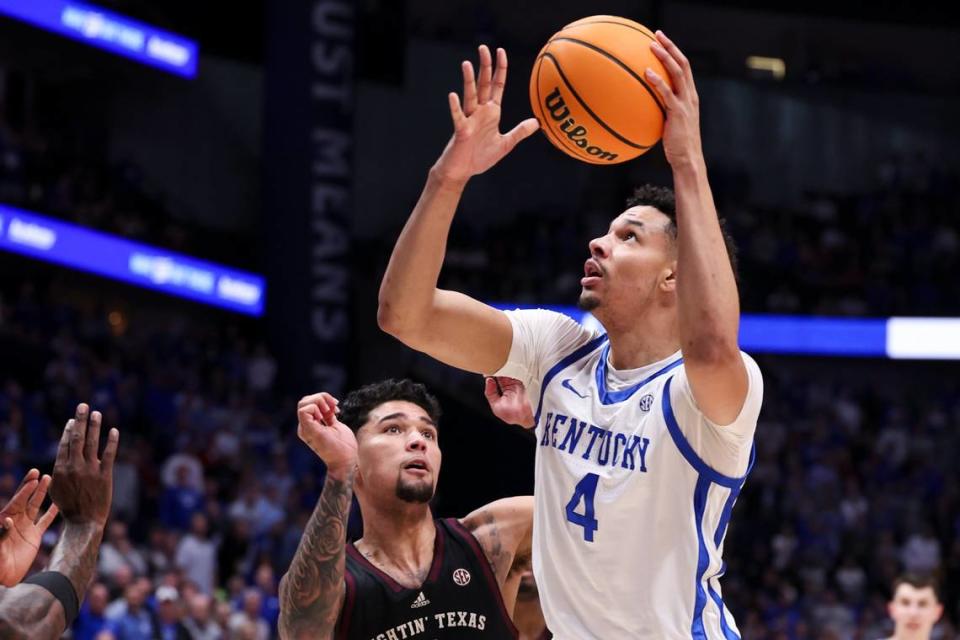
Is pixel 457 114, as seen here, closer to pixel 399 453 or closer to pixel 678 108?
pixel 678 108

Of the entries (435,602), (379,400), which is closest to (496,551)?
(435,602)

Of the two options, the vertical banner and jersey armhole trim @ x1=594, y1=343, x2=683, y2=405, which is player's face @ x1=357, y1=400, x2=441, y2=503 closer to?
jersey armhole trim @ x1=594, y1=343, x2=683, y2=405

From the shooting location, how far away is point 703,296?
11.9 feet

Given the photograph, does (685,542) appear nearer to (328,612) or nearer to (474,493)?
(328,612)

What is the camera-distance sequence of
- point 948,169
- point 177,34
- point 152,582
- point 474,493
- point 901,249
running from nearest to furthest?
point 474,493 → point 152,582 → point 177,34 → point 901,249 → point 948,169

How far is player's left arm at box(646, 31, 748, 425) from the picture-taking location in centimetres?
361

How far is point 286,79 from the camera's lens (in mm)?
21875

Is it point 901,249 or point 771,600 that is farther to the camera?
point 901,249

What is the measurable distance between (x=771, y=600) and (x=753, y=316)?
233 inches

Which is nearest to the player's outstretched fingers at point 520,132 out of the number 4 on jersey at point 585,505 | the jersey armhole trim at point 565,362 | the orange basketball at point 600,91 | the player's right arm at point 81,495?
the orange basketball at point 600,91

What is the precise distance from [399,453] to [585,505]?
5.11ft

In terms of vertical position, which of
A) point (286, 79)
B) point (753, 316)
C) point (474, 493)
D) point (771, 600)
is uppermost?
point (286, 79)

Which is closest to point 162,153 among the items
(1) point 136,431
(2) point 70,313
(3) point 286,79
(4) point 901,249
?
(3) point 286,79

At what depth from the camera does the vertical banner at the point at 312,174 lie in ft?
71.4
